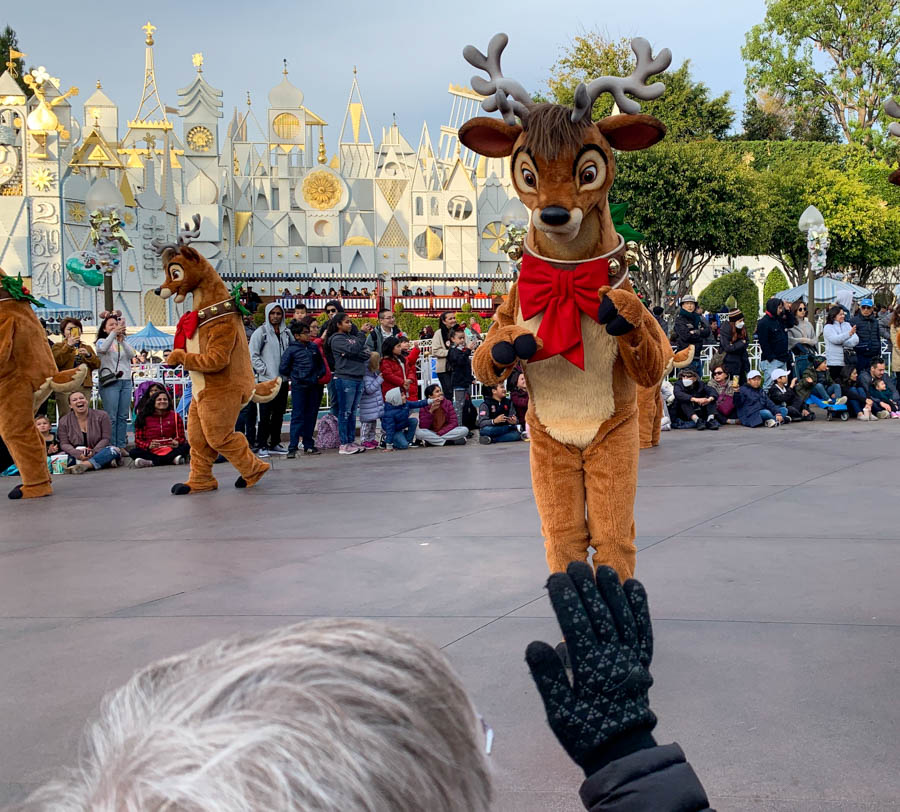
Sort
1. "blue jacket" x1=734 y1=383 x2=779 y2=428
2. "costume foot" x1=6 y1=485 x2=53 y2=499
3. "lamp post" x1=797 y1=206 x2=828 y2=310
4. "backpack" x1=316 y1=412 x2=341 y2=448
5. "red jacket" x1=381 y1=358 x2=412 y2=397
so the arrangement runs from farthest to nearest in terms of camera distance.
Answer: "lamp post" x1=797 y1=206 x2=828 y2=310 → "blue jacket" x1=734 y1=383 x2=779 y2=428 → "red jacket" x1=381 y1=358 x2=412 y2=397 → "backpack" x1=316 y1=412 x2=341 y2=448 → "costume foot" x1=6 y1=485 x2=53 y2=499

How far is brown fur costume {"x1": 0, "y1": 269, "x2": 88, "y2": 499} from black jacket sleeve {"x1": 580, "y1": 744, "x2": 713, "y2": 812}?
8.61 metres

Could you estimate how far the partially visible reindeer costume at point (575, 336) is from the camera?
14.0 ft

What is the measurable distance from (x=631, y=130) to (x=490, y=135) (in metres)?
0.65

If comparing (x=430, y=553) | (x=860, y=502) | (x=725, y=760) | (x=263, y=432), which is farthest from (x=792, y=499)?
(x=263, y=432)

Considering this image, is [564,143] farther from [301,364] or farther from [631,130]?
[301,364]

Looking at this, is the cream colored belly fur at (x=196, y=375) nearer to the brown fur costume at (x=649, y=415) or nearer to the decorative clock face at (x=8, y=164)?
the brown fur costume at (x=649, y=415)

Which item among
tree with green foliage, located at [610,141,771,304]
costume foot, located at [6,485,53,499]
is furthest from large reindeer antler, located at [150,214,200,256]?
tree with green foliage, located at [610,141,771,304]

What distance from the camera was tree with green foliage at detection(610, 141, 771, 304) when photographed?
2897 centimetres

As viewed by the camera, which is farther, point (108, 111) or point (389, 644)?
point (108, 111)

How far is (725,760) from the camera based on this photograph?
3125mm

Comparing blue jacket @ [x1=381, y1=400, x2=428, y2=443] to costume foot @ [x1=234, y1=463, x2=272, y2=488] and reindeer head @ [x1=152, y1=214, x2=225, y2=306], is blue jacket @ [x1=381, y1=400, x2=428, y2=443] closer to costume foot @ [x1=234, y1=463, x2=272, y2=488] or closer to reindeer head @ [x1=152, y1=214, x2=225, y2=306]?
costume foot @ [x1=234, y1=463, x2=272, y2=488]

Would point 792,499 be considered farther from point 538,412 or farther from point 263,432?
point 263,432

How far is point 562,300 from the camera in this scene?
4.46 metres

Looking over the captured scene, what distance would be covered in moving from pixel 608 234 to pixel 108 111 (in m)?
41.2
